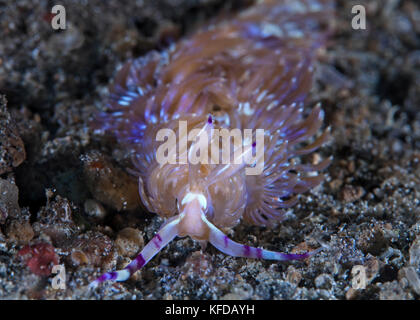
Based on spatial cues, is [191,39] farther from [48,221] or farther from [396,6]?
[396,6]

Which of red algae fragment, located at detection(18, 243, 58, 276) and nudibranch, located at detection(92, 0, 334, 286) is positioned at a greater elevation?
nudibranch, located at detection(92, 0, 334, 286)

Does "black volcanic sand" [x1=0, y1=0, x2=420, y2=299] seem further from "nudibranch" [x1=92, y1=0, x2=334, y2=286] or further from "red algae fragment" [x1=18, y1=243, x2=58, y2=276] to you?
"nudibranch" [x1=92, y1=0, x2=334, y2=286]

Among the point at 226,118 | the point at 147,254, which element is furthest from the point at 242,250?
the point at 226,118

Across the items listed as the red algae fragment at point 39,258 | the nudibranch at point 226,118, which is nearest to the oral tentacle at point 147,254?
the nudibranch at point 226,118

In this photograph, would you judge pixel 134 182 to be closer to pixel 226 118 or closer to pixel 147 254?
pixel 147 254

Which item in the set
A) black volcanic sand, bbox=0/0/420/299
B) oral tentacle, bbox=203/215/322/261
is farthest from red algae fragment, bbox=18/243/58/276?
oral tentacle, bbox=203/215/322/261
